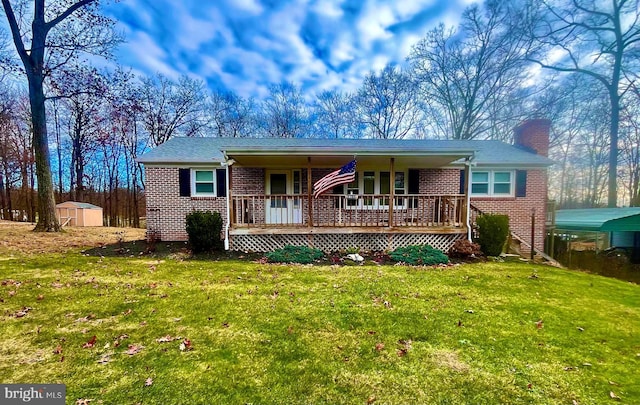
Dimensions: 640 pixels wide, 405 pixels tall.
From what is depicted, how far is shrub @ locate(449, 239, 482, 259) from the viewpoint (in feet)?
28.9

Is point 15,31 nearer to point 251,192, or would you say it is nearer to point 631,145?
point 251,192

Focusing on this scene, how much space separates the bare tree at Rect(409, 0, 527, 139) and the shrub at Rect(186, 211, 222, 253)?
21971 mm

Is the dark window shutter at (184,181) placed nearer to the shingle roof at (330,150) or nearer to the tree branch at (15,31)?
the shingle roof at (330,150)

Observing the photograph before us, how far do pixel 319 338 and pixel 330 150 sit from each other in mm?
6228

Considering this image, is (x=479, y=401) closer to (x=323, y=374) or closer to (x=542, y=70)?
(x=323, y=374)

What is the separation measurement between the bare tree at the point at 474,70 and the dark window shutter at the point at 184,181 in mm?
21634

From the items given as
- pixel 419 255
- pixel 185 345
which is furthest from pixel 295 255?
pixel 185 345

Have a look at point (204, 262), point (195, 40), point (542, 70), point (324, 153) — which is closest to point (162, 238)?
point (204, 262)

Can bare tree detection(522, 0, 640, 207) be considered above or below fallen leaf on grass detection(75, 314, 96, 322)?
above

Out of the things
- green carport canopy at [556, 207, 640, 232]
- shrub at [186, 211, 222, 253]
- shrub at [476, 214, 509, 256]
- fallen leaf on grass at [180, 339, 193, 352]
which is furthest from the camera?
green carport canopy at [556, 207, 640, 232]

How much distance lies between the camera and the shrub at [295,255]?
8445 millimetres

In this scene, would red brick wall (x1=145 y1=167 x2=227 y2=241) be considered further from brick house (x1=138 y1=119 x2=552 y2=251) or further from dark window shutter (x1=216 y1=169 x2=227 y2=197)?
dark window shutter (x1=216 y1=169 x2=227 y2=197)

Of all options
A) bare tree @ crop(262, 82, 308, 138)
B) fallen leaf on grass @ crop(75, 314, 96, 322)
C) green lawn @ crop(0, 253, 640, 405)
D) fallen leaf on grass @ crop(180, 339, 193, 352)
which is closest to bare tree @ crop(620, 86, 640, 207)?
green lawn @ crop(0, 253, 640, 405)

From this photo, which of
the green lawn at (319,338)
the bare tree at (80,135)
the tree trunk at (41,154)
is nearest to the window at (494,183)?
the green lawn at (319,338)
